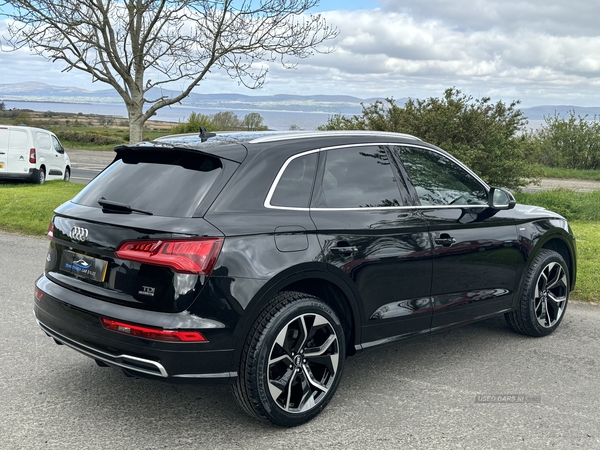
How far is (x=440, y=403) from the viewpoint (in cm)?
411

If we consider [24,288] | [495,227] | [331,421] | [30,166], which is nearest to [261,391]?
[331,421]

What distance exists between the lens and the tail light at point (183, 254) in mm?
3340

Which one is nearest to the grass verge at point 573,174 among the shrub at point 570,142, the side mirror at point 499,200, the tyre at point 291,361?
the shrub at point 570,142

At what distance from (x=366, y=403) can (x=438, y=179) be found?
1746mm

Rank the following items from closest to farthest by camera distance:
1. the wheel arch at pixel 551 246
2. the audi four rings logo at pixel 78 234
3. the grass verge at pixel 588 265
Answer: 1. the audi four rings logo at pixel 78 234
2. the wheel arch at pixel 551 246
3. the grass verge at pixel 588 265

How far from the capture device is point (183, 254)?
335 centimetres

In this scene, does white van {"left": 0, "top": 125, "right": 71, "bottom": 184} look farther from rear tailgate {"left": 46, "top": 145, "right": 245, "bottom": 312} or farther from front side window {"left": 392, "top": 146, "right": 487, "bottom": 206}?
front side window {"left": 392, "top": 146, "right": 487, "bottom": 206}

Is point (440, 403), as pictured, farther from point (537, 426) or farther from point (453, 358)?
point (453, 358)

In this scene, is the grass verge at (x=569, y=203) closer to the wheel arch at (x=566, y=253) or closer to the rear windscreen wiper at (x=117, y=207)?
the wheel arch at (x=566, y=253)

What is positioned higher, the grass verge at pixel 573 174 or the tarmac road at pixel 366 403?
the tarmac road at pixel 366 403

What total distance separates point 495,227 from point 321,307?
191 cm

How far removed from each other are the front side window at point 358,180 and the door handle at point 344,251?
291mm

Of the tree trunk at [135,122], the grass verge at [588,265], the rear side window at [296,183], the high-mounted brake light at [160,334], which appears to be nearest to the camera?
the high-mounted brake light at [160,334]

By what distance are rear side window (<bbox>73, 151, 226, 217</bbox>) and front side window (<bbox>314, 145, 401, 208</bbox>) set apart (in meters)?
0.73
